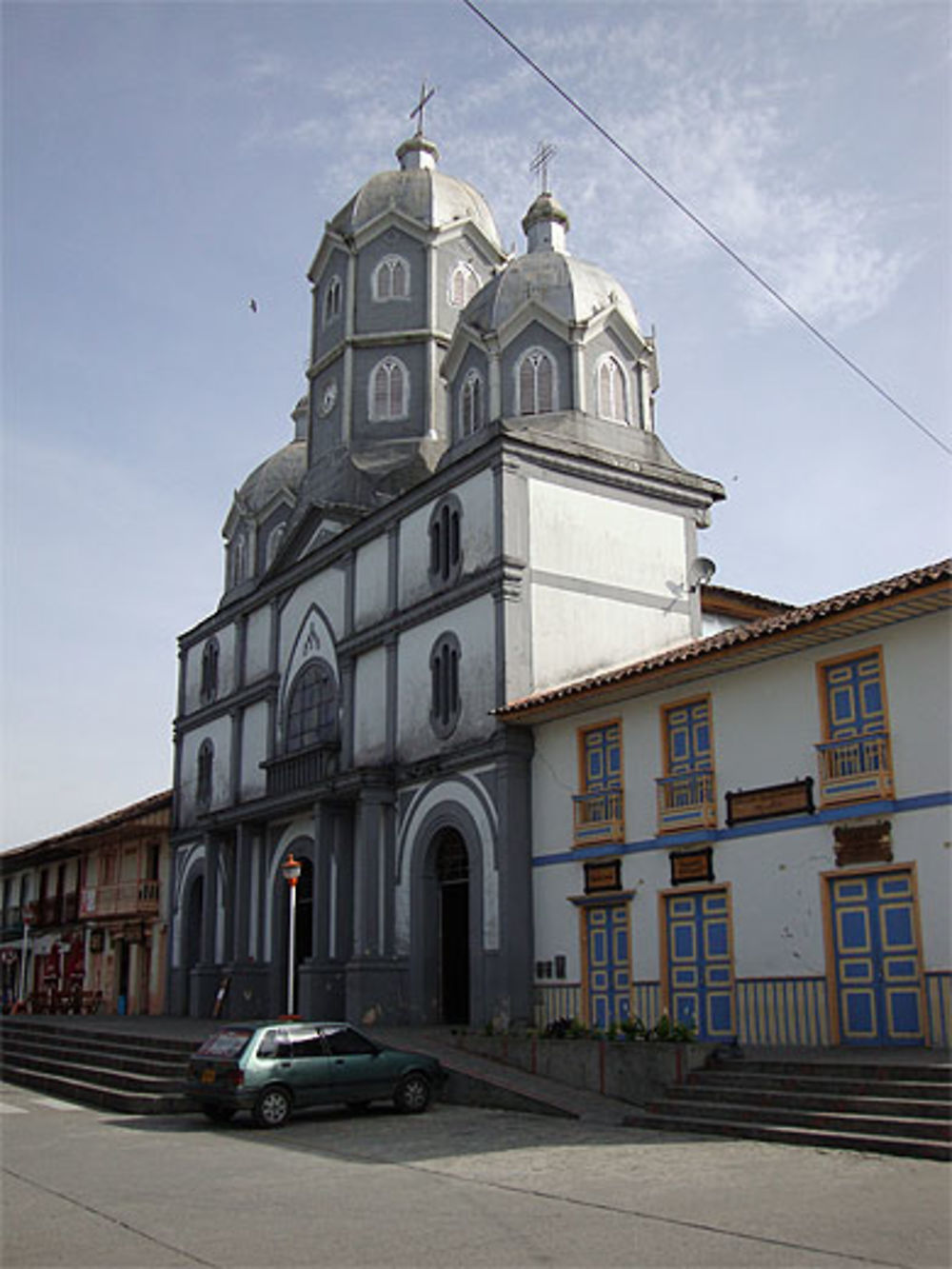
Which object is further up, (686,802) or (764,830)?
(686,802)

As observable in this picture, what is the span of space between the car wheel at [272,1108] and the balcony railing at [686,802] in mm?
7099

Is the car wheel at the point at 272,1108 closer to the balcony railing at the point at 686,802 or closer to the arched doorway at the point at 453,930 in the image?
the balcony railing at the point at 686,802

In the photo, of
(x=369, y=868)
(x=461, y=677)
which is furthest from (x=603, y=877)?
(x=369, y=868)

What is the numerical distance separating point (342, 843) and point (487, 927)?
5399 millimetres

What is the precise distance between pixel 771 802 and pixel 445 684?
8.29 meters

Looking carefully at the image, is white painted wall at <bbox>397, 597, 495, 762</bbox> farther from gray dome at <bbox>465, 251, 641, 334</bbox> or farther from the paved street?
the paved street

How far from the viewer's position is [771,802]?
18281 mm

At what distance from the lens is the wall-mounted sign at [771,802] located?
700 inches

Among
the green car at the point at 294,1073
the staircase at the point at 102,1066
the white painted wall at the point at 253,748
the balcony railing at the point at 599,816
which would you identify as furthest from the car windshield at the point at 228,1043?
the white painted wall at the point at 253,748

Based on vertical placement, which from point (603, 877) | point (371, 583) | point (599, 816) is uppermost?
point (371, 583)

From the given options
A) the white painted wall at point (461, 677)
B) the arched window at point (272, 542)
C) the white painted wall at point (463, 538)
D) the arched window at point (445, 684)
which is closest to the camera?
the white painted wall at point (461, 677)

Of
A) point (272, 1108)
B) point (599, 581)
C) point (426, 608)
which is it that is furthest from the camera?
point (426, 608)

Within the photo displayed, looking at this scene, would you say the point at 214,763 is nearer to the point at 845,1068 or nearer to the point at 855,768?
the point at 855,768

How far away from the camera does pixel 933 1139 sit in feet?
39.2
